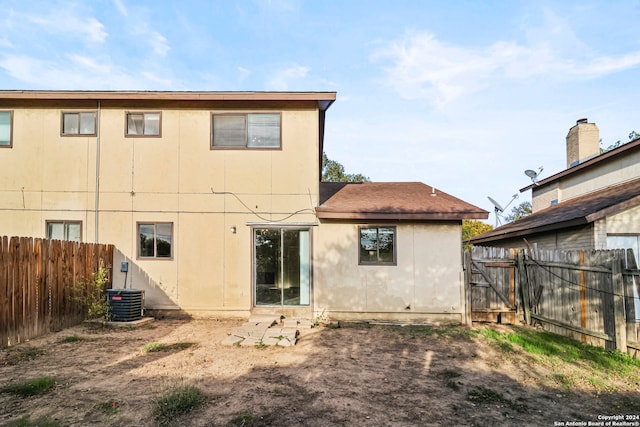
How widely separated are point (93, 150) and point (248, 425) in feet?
31.0

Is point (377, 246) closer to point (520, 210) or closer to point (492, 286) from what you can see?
point (492, 286)

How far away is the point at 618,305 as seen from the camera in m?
6.32

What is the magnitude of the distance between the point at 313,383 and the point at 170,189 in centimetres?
712

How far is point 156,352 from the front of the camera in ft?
21.4

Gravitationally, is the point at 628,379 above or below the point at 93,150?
below

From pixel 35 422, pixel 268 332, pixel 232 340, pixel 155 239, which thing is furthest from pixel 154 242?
pixel 35 422

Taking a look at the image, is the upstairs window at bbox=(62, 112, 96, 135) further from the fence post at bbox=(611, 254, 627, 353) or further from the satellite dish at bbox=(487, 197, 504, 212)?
the satellite dish at bbox=(487, 197, 504, 212)

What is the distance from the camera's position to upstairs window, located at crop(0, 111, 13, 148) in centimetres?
1012

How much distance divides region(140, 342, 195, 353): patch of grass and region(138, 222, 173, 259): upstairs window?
327 cm

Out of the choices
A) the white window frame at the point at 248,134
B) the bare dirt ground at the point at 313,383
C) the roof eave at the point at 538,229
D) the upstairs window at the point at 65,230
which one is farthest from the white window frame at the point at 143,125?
the roof eave at the point at 538,229

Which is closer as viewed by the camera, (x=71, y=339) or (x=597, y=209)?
(x=71, y=339)

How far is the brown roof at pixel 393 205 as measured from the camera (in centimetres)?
928

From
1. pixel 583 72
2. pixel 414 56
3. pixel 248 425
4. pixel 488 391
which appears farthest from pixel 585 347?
pixel 583 72

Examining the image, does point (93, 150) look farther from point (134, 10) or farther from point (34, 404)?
point (34, 404)
